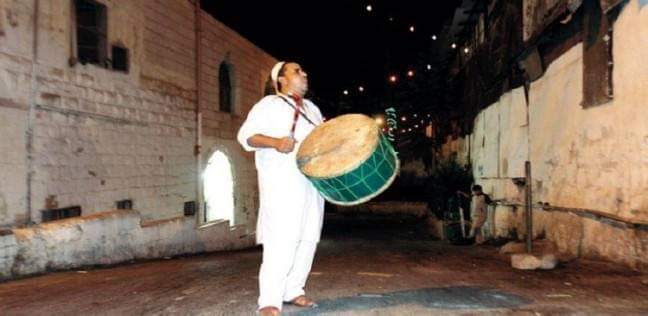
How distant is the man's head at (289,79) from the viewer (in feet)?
15.3

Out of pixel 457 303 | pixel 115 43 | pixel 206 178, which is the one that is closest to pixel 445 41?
pixel 206 178

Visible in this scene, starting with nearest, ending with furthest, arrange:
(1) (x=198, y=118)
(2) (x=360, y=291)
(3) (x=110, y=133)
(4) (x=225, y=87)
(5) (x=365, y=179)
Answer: (5) (x=365, y=179)
(2) (x=360, y=291)
(3) (x=110, y=133)
(1) (x=198, y=118)
(4) (x=225, y=87)

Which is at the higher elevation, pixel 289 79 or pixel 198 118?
pixel 198 118

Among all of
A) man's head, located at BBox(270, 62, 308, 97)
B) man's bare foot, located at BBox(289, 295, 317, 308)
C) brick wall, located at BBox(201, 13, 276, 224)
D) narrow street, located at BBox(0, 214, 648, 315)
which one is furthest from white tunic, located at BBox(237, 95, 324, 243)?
brick wall, located at BBox(201, 13, 276, 224)

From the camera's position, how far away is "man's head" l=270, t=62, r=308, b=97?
466 cm

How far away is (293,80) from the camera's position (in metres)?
4.65

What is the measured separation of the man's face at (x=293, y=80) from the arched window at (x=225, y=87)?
12.3 metres

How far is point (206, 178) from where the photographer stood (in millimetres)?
15820

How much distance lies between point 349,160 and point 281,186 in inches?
23.4

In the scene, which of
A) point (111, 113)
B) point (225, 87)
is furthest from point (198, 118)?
point (111, 113)

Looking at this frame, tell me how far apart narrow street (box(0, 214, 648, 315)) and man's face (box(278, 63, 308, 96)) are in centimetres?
169

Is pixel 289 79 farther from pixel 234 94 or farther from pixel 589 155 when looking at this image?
pixel 234 94

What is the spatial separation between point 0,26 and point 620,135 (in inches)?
315

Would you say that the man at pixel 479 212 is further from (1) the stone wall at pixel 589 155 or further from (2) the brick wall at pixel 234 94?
(2) the brick wall at pixel 234 94
